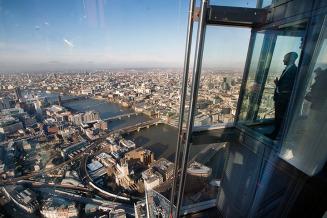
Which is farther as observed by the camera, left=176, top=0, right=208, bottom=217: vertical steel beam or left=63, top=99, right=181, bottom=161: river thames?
left=63, top=99, right=181, bottom=161: river thames

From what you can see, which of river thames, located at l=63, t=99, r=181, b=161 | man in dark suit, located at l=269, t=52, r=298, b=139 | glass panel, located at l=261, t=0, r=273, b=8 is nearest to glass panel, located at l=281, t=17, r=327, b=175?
man in dark suit, located at l=269, t=52, r=298, b=139

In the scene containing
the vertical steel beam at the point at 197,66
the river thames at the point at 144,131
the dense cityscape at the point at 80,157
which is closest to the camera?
the vertical steel beam at the point at 197,66

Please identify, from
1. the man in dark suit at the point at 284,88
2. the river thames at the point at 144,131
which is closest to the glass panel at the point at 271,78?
the man in dark suit at the point at 284,88

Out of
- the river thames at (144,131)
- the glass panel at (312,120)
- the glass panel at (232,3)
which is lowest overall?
the river thames at (144,131)

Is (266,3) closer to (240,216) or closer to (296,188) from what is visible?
(296,188)

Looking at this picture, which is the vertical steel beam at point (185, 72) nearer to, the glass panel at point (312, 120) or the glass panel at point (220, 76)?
the glass panel at point (220, 76)

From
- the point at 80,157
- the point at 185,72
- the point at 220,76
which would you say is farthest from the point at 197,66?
the point at 80,157

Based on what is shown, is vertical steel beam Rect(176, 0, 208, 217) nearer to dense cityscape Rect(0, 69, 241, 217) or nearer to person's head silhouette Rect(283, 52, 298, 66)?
dense cityscape Rect(0, 69, 241, 217)
